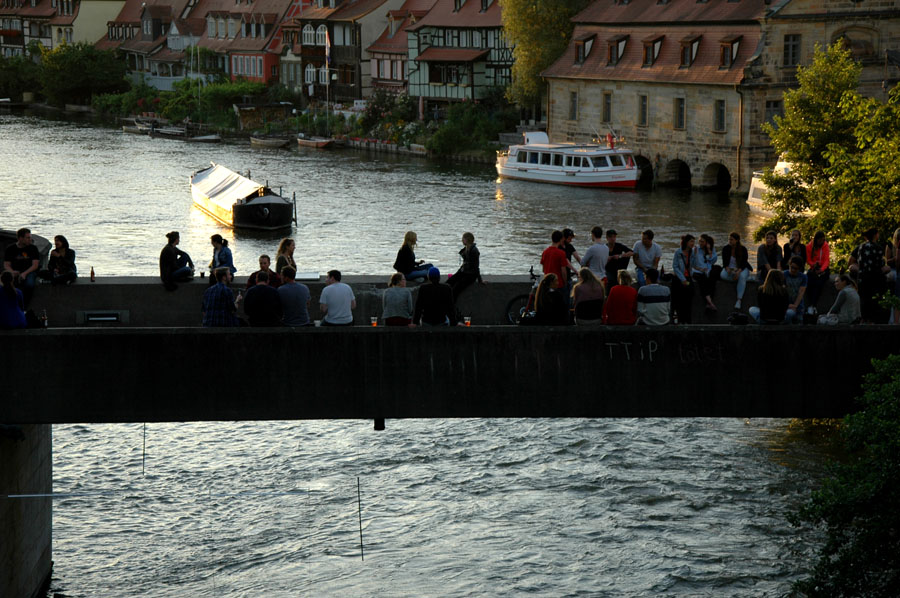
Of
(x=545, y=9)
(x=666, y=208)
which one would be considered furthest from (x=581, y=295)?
(x=545, y=9)

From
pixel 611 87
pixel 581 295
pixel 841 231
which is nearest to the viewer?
pixel 581 295

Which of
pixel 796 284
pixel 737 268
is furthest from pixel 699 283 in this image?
pixel 796 284

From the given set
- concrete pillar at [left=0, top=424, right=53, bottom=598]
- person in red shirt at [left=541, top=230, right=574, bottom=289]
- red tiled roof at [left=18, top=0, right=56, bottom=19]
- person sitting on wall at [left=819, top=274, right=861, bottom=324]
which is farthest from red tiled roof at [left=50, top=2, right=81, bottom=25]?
person sitting on wall at [left=819, top=274, right=861, bottom=324]

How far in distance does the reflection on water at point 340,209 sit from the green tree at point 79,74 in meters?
37.6

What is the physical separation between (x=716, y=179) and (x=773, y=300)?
176 ft

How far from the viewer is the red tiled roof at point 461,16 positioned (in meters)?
93.8

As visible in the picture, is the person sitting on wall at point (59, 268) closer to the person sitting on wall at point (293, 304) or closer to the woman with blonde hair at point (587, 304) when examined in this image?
the person sitting on wall at point (293, 304)

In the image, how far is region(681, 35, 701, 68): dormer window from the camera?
71500 mm

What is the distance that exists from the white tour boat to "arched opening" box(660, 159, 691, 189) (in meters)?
1.47

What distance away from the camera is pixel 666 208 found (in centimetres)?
6347

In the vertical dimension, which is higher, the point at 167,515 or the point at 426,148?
the point at 426,148

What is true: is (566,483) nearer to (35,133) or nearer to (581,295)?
(581,295)

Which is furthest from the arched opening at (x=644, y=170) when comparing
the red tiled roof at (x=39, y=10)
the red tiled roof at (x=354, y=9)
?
the red tiled roof at (x=39, y=10)

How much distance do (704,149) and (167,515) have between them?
1983 inches
